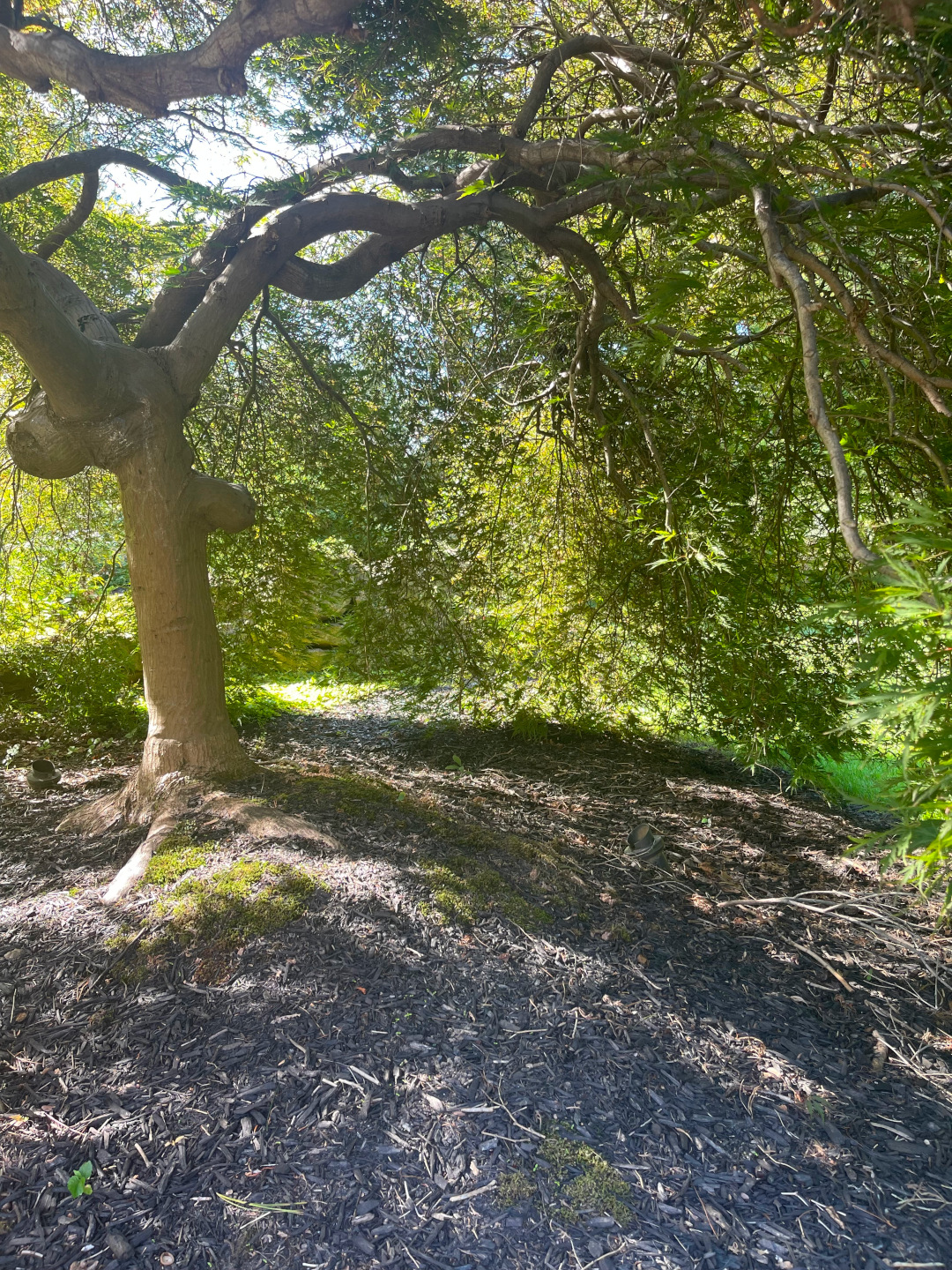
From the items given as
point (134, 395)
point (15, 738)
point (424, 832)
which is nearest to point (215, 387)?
point (134, 395)

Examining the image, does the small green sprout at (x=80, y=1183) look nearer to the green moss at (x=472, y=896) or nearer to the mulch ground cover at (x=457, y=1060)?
the mulch ground cover at (x=457, y=1060)

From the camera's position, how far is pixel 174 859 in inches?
110

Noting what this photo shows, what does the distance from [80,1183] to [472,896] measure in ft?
4.62

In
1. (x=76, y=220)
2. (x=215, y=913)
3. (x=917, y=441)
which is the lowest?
(x=215, y=913)

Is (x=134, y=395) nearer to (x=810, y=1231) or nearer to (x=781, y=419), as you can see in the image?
(x=781, y=419)

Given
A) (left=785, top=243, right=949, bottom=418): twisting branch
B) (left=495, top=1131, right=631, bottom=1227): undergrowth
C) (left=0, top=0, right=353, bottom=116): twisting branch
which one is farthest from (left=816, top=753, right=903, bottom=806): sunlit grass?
(left=0, top=0, right=353, bottom=116): twisting branch

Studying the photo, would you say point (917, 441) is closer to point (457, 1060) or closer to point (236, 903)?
point (457, 1060)

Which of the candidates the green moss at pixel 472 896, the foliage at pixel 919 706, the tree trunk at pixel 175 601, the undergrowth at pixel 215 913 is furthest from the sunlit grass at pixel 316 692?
the foliage at pixel 919 706

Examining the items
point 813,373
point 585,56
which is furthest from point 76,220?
point 813,373

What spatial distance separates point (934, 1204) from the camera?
66.2 inches

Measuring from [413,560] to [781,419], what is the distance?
2500mm

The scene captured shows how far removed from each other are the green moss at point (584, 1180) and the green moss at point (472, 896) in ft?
2.83

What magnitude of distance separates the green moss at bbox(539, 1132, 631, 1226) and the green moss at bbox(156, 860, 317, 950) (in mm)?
1116

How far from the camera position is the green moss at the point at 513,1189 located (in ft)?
5.34
